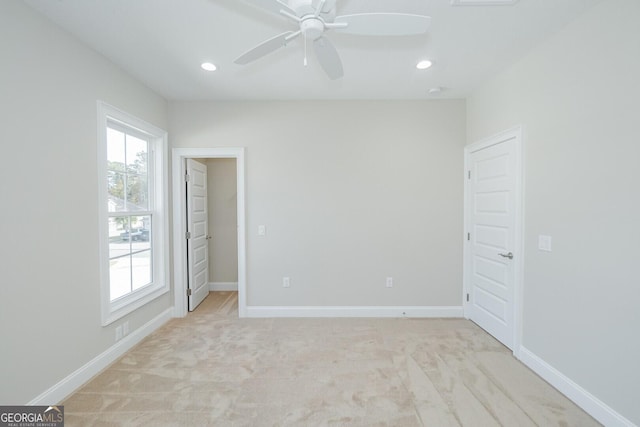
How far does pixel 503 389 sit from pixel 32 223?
Result: 11.7 feet

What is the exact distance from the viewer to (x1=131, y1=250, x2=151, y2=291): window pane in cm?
279

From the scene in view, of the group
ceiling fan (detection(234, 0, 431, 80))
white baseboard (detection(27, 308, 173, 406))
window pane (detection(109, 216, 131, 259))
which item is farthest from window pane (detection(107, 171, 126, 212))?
ceiling fan (detection(234, 0, 431, 80))

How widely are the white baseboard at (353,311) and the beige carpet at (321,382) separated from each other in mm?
290

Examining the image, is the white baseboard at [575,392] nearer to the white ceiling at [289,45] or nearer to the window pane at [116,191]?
the white ceiling at [289,45]

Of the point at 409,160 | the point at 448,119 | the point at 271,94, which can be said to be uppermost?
the point at 271,94

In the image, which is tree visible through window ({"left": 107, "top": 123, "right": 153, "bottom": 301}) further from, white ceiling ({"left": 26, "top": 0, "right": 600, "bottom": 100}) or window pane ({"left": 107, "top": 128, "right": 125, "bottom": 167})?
white ceiling ({"left": 26, "top": 0, "right": 600, "bottom": 100})

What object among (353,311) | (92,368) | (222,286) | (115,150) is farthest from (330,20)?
(222,286)

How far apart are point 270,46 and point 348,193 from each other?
1.95 m

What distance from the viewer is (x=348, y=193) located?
3.29 m

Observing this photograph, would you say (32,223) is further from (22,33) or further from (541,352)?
(541,352)

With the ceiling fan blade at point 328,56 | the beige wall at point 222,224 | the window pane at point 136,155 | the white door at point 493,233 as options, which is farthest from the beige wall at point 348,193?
the ceiling fan blade at point 328,56

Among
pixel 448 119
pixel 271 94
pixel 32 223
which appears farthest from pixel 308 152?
pixel 32 223

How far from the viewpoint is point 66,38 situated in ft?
6.41

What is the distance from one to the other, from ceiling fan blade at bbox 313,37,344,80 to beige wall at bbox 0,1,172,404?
6.19ft
